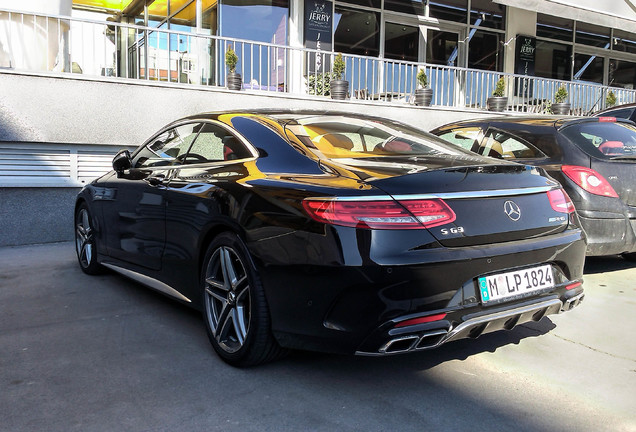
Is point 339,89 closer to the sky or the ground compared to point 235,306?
closer to the sky

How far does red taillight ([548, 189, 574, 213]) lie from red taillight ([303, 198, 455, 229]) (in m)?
0.82

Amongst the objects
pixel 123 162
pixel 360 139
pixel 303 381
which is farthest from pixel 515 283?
pixel 123 162

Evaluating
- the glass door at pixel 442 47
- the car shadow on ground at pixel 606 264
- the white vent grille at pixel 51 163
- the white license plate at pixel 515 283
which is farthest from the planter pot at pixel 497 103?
the white license plate at pixel 515 283

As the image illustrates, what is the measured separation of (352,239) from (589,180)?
121 inches

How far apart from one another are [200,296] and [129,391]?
747 mm

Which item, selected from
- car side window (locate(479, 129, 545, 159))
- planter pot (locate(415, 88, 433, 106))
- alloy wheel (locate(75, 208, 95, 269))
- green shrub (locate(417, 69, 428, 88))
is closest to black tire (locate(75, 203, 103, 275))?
alloy wheel (locate(75, 208, 95, 269))

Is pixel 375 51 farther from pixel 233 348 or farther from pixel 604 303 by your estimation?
pixel 233 348

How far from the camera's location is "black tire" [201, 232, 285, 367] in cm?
284

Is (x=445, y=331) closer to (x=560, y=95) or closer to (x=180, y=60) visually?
(x=180, y=60)

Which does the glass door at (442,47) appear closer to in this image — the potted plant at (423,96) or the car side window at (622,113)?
the potted plant at (423,96)

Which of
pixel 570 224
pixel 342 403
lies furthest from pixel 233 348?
pixel 570 224

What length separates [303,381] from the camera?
2883mm

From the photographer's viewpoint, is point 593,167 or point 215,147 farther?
point 593,167

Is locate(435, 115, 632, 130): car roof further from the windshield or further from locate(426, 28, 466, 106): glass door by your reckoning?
locate(426, 28, 466, 106): glass door
